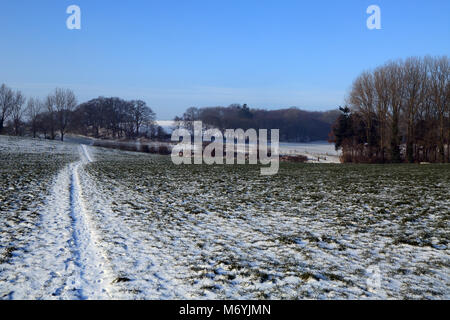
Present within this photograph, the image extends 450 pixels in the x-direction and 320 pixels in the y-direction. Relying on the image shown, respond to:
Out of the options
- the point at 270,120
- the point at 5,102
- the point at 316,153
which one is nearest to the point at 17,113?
the point at 5,102

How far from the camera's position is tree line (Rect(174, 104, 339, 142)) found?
413 ft

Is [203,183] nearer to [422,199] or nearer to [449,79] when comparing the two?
[422,199]

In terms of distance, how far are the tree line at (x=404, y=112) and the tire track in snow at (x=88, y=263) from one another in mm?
42623

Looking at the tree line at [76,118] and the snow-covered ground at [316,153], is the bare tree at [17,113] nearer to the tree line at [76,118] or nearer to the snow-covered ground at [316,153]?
the tree line at [76,118]

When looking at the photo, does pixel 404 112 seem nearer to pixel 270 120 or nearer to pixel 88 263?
pixel 88 263

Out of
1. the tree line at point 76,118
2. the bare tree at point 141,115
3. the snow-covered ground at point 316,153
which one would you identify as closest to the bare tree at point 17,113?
the tree line at point 76,118

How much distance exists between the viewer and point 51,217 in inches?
387

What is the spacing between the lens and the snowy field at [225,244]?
5.47 metres

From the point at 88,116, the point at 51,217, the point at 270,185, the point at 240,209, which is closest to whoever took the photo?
the point at 51,217

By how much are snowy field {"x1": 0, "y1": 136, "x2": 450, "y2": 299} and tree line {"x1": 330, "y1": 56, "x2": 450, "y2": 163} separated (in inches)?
1226

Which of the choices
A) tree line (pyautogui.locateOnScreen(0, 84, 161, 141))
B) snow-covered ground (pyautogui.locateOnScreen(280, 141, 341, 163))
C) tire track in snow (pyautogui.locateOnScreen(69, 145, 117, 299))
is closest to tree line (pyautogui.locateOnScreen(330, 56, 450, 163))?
snow-covered ground (pyautogui.locateOnScreen(280, 141, 341, 163))
